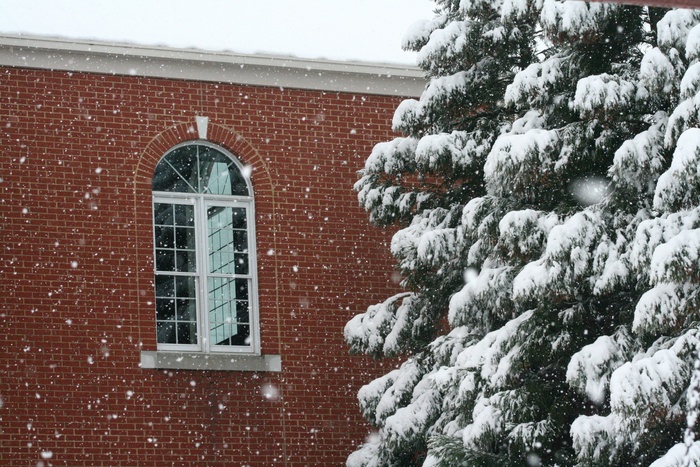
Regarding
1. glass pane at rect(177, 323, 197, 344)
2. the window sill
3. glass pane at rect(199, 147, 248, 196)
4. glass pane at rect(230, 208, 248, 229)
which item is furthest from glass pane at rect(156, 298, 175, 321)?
glass pane at rect(199, 147, 248, 196)

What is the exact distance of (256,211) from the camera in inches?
544

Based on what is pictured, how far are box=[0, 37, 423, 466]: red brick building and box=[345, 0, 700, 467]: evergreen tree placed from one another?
1775 millimetres

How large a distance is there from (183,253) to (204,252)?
246 millimetres

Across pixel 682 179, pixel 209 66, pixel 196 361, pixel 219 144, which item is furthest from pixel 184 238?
pixel 682 179

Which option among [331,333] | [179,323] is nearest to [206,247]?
[179,323]

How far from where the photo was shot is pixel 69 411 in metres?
12.3

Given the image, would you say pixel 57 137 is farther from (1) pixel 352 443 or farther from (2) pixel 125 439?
(1) pixel 352 443

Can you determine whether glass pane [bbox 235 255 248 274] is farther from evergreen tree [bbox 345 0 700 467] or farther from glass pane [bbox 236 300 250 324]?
evergreen tree [bbox 345 0 700 467]

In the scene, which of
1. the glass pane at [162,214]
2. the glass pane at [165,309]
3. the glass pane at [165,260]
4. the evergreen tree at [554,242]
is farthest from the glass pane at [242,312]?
the evergreen tree at [554,242]

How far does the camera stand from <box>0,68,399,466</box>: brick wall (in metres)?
12.4

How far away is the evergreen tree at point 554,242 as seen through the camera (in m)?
8.38

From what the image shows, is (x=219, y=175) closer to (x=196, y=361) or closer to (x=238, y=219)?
(x=238, y=219)

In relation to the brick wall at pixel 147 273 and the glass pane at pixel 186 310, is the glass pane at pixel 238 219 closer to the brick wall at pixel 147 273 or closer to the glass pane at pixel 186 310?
the brick wall at pixel 147 273

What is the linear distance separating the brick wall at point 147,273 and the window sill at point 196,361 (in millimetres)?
102
